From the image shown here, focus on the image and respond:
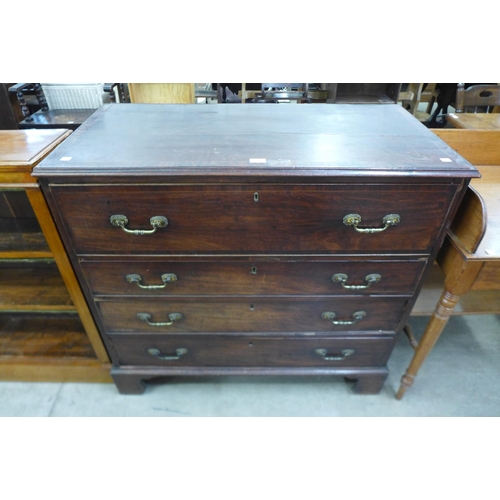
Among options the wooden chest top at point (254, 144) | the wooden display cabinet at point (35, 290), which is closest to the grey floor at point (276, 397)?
the wooden display cabinet at point (35, 290)

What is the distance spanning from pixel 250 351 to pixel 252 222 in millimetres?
589

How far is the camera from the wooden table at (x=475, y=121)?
4.68ft

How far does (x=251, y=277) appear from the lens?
104 centimetres

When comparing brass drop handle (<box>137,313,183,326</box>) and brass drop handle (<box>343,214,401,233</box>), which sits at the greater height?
brass drop handle (<box>343,214,401,233</box>)

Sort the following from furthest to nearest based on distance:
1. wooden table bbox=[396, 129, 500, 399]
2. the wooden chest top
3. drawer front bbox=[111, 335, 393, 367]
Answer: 1. drawer front bbox=[111, 335, 393, 367]
2. wooden table bbox=[396, 129, 500, 399]
3. the wooden chest top

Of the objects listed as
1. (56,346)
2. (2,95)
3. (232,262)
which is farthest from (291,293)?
(2,95)

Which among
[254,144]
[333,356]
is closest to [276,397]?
[333,356]

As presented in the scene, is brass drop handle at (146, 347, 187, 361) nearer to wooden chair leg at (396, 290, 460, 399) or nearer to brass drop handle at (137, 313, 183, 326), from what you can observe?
brass drop handle at (137, 313, 183, 326)

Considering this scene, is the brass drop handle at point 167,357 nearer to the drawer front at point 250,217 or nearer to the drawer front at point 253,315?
the drawer front at point 253,315

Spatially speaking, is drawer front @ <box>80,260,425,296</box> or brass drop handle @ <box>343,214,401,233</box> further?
drawer front @ <box>80,260,425,296</box>

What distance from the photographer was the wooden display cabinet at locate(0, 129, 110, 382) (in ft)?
3.09

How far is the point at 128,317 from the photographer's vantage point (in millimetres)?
1149

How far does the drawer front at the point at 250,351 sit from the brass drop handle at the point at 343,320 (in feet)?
0.32

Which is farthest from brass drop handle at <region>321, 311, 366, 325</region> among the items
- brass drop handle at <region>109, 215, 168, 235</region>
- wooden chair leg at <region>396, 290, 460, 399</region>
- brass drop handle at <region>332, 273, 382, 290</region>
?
brass drop handle at <region>109, 215, 168, 235</region>
